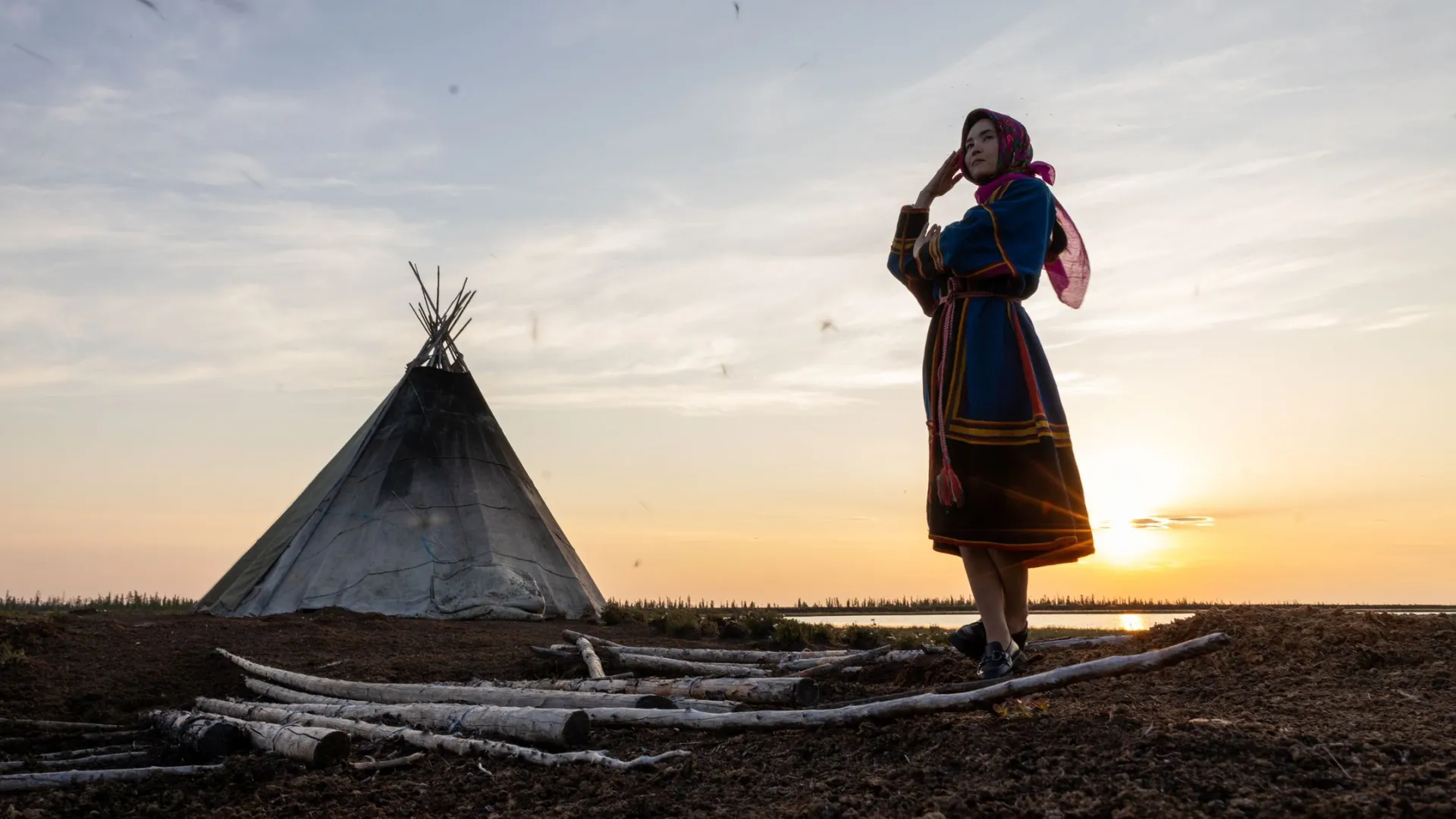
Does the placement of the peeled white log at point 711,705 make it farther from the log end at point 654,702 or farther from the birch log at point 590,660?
the birch log at point 590,660

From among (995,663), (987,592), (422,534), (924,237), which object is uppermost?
(924,237)

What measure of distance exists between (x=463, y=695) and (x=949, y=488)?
241 cm

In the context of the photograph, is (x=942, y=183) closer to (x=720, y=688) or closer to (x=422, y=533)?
(x=720, y=688)

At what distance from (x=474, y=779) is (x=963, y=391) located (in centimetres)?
244

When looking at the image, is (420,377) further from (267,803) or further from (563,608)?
(267,803)

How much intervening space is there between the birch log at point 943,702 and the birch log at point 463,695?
372 mm

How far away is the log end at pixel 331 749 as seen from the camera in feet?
14.1

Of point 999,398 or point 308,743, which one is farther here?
point 999,398

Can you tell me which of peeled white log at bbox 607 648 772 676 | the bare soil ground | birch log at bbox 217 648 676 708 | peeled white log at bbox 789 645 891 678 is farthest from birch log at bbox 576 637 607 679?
the bare soil ground

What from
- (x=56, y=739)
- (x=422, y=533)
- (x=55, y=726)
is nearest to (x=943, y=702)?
(x=56, y=739)

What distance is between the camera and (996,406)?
4.55 meters

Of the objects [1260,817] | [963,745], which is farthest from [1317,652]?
[1260,817]

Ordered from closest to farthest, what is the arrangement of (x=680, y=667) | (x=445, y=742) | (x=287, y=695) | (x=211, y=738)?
(x=445, y=742), (x=211, y=738), (x=287, y=695), (x=680, y=667)

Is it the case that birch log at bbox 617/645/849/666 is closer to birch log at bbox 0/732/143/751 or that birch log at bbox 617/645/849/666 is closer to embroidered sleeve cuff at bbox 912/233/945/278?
embroidered sleeve cuff at bbox 912/233/945/278
